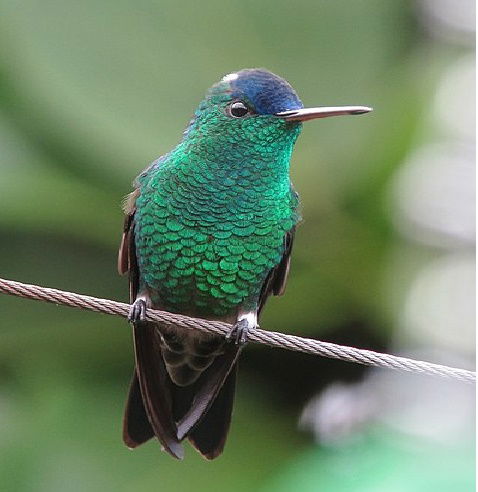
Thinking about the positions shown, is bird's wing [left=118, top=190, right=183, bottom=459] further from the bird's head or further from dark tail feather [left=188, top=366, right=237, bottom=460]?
the bird's head

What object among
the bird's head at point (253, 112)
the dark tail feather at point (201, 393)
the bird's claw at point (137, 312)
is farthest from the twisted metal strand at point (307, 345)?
the dark tail feather at point (201, 393)

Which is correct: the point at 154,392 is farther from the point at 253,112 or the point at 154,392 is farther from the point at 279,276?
the point at 253,112

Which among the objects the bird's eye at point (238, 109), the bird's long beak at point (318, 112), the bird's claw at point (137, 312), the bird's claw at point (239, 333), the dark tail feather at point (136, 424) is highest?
the bird's eye at point (238, 109)

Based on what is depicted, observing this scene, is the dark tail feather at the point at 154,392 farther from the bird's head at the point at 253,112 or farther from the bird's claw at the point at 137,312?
the bird's head at the point at 253,112

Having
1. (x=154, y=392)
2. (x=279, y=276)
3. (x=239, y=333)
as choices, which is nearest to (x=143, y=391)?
(x=154, y=392)

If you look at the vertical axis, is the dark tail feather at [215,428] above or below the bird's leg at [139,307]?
below

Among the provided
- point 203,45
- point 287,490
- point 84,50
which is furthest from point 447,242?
point 287,490
